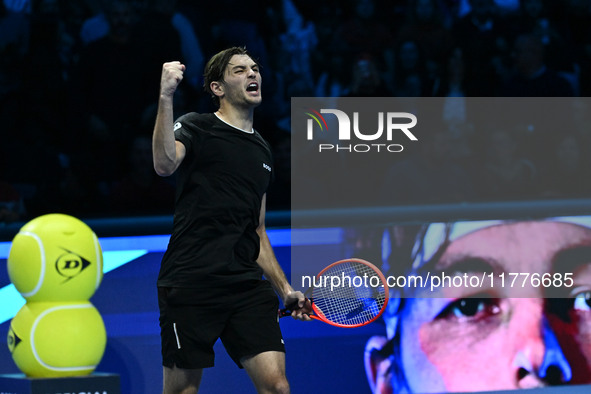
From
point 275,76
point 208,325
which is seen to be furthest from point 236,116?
point 275,76

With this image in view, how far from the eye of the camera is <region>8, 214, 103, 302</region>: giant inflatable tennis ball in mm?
3824

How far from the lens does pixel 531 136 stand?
5.11 m

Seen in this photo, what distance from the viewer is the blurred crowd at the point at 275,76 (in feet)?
16.6

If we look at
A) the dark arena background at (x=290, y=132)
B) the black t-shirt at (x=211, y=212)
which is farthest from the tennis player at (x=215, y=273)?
the dark arena background at (x=290, y=132)

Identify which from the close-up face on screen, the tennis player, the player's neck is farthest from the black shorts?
the close-up face on screen

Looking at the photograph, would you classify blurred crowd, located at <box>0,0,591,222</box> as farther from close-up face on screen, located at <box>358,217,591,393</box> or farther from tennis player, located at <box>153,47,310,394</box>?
tennis player, located at <box>153,47,310,394</box>

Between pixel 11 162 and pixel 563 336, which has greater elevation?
pixel 11 162

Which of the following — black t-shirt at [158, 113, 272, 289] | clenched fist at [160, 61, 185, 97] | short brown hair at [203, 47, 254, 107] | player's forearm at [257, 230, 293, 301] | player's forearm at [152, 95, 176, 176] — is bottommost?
player's forearm at [257, 230, 293, 301]

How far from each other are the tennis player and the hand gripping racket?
97 centimetres

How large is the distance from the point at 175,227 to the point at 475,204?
77.0 inches

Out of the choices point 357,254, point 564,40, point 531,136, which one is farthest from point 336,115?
point 564,40

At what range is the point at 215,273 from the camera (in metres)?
3.58

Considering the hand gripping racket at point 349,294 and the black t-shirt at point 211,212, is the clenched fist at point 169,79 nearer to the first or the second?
the black t-shirt at point 211,212

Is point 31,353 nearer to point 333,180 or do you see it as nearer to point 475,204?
point 333,180
